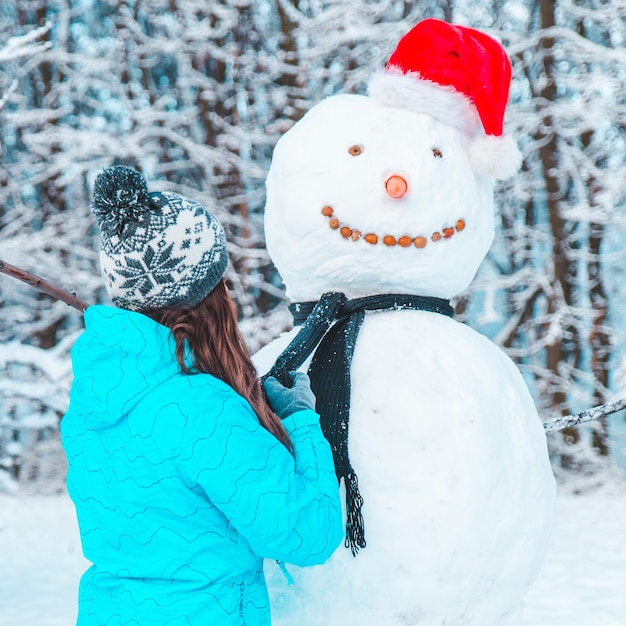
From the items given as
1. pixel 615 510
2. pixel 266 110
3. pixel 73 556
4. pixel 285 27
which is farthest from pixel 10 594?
pixel 285 27

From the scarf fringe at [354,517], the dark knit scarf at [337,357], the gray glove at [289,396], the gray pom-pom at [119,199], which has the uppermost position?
the gray pom-pom at [119,199]

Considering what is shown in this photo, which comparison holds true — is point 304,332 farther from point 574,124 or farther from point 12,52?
point 574,124

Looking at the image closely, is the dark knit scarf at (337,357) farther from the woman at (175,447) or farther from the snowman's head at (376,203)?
the woman at (175,447)

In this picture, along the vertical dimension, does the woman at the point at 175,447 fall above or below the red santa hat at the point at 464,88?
below

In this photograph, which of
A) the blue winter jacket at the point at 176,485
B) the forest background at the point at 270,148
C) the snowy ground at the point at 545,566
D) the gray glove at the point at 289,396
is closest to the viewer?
the blue winter jacket at the point at 176,485

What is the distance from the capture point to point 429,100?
1.72 m

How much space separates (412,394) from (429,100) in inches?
27.3

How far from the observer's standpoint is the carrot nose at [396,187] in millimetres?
1581

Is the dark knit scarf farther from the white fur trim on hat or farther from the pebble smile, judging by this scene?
the white fur trim on hat

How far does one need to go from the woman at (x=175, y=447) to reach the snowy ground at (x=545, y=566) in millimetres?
3227

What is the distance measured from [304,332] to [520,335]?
687 cm

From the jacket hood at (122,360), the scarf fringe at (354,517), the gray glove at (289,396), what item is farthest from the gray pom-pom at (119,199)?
the scarf fringe at (354,517)

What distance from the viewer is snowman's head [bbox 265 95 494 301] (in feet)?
5.39

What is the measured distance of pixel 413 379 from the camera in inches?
62.8
